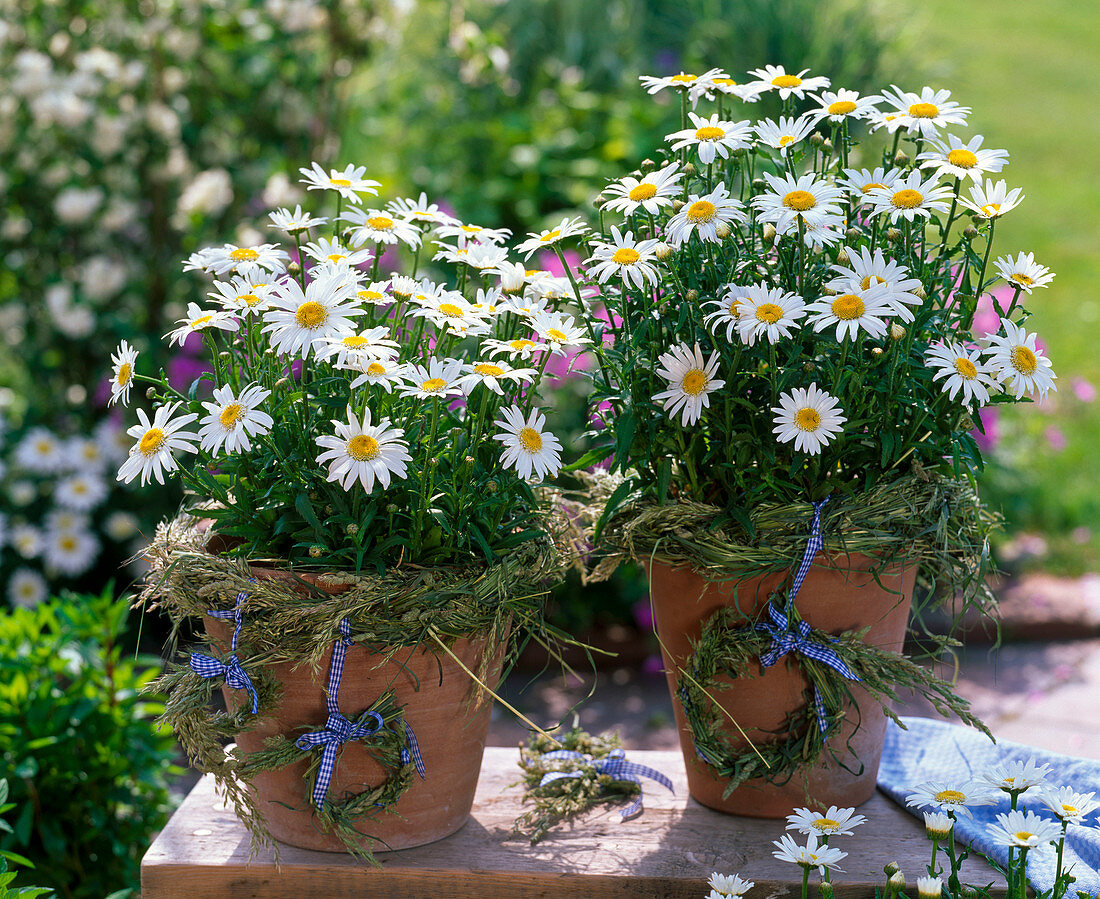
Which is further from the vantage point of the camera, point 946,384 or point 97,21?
point 97,21

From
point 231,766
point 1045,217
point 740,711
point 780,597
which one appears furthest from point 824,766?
point 1045,217

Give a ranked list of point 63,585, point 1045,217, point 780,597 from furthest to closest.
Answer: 1. point 1045,217
2. point 63,585
3. point 780,597

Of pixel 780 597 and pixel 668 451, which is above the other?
pixel 668 451

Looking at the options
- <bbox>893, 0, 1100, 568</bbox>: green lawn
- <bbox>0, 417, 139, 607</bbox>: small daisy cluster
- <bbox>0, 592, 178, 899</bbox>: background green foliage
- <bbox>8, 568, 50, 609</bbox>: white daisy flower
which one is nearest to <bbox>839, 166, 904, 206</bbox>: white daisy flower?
<bbox>0, 592, 178, 899</bbox>: background green foliage

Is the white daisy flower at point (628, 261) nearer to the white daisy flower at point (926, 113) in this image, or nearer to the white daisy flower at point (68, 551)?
the white daisy flower at point (926, 113)

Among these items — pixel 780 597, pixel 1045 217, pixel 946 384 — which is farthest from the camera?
pixel 1045 217

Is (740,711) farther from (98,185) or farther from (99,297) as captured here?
(98,185)

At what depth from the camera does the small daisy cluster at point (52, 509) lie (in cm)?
287

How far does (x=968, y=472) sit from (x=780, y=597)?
0.28m

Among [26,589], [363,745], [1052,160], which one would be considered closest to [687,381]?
[363,745]

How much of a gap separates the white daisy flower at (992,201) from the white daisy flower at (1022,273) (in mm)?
55

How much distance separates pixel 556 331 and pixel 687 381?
159 mm

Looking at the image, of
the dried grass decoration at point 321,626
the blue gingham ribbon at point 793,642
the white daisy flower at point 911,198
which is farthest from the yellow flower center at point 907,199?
the dried grass decoration at point 321,626

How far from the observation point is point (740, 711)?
4.25 feet
